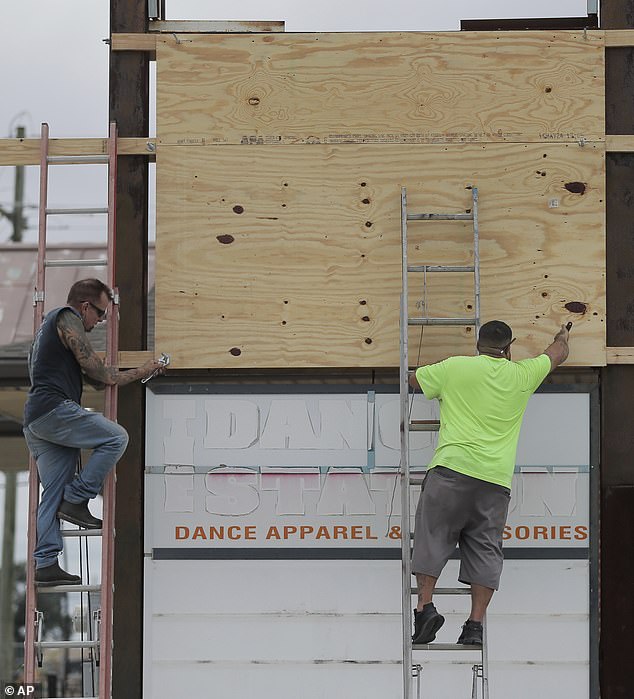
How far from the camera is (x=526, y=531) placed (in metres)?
6.34

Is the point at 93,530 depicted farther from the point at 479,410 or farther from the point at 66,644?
the point at 479,410

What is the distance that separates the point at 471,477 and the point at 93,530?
6.43 ft

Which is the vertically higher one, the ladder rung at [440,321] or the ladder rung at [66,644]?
the ladder rung at [440,321]

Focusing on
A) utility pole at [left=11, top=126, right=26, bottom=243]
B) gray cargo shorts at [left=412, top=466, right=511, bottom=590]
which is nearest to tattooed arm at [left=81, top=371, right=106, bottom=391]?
gray cargo shorts at [left=412, top=466, right=511, bottom=590]

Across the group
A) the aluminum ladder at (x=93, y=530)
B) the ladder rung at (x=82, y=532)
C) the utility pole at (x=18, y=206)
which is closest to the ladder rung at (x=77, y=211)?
the aluminum ladder at (x=93, y=530)

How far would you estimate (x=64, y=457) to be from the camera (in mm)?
5945

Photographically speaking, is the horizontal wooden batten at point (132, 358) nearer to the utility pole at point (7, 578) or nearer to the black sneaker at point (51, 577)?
the black sneaker at point (51, 577)

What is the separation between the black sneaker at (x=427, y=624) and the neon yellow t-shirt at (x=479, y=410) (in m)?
0.67

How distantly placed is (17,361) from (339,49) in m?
5.72

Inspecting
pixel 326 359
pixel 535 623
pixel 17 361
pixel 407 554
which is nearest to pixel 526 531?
pixel 535 623

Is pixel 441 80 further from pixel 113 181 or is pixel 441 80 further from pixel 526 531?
pixel 526 531

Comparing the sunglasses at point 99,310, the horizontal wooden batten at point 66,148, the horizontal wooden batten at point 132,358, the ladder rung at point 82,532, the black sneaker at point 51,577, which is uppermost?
the horizontal wooden batten at point 66,148

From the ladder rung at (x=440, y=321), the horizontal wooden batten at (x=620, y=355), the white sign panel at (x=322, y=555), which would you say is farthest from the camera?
the horizontal wooden batten at (x=620, y=355)

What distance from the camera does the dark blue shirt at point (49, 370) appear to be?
581 centimetres
